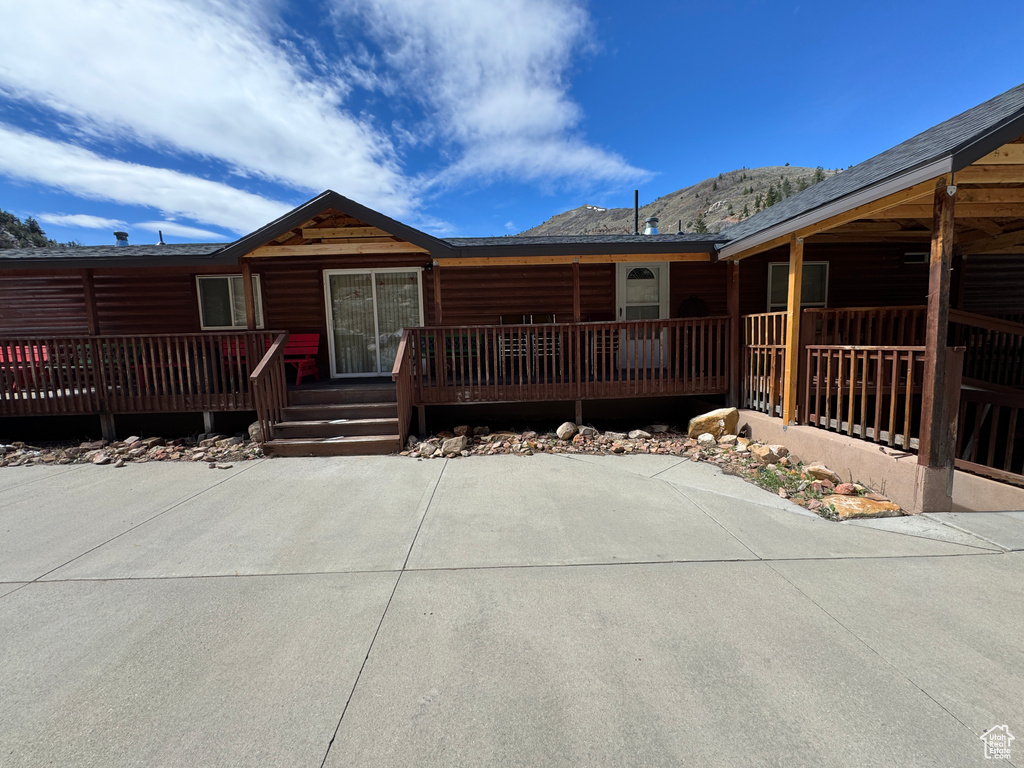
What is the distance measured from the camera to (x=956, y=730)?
165cm

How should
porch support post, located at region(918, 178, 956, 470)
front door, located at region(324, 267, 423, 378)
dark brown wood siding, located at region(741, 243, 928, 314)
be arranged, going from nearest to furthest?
1. porch support post, located at region(918, 178, 956, 470)
2. dark brown wood siding, located at region(741, 243, 928, 314)
3. front door, located at region(324, 267, 423, 378)

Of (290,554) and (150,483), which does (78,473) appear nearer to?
(150,483)

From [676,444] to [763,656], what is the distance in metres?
4.07

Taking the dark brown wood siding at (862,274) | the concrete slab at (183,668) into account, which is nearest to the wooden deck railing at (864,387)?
the dark brown wood siding at (862,274)

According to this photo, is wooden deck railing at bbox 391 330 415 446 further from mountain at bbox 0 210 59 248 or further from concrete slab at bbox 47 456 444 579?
mountain at bbox 0 210 59 248

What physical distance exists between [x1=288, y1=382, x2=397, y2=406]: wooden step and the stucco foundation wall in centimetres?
532

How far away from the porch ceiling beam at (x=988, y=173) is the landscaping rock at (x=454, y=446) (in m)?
5.45

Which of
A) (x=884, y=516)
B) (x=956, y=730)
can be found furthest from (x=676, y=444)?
(x=956, y=730)

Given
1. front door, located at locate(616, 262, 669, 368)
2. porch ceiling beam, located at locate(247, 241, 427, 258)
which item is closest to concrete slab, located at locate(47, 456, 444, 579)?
porch ceiling beam, located at locate(247, 241, 427, 258)

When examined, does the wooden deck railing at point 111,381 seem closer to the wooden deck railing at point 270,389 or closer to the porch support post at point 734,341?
the wooden deck railing at point 270,389

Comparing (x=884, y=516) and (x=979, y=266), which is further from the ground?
(x=979, y=266)

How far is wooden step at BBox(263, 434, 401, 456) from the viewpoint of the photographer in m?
5.60

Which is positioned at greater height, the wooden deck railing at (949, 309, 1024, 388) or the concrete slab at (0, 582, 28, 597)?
the wooden deck railing at (949, 309, 1024, 388)

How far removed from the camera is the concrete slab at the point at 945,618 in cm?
183
